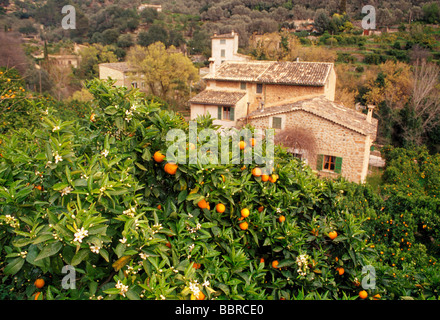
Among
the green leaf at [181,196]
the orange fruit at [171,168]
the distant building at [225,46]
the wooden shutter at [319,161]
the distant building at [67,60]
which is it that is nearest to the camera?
the orange fruit at [171,168]

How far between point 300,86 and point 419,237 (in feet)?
45.9

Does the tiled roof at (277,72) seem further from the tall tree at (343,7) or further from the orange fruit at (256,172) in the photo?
the tall tree at (343,7)

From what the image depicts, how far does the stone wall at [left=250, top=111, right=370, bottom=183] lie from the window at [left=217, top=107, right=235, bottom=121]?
652 cm

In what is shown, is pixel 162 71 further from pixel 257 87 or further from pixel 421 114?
pixel 421 114

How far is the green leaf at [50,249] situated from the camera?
1.84 meters

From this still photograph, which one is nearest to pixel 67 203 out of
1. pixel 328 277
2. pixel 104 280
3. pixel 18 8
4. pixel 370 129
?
pixel 104 280

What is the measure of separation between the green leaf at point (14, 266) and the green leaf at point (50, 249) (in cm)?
24

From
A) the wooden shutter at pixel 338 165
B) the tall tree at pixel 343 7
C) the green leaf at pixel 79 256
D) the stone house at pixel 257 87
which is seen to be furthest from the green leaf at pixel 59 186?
the tall tree at pixel 343 7

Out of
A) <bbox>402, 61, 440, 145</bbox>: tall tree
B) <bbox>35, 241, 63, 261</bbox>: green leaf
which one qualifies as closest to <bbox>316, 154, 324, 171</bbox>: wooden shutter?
<bbox>402, 61, 440, 145</bbox>: tall tree

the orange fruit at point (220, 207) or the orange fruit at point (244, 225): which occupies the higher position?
the orange fruit at point (220, 207)

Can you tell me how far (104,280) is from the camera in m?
2.39

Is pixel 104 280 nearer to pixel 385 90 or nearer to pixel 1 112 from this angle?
pixel 1 112

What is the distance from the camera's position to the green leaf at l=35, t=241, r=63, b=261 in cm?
184

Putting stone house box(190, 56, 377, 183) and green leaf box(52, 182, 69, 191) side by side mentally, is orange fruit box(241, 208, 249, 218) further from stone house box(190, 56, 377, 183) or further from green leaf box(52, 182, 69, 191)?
stone house box(190, 56, 377, 183)
